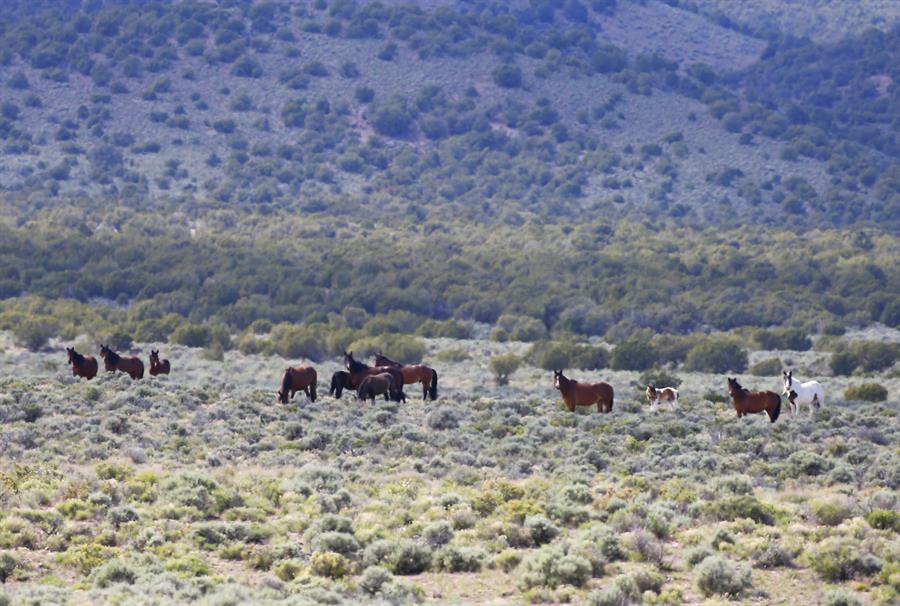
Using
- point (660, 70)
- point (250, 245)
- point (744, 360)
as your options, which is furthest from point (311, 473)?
point (660, 70)

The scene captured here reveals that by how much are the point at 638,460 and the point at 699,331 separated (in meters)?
39.8

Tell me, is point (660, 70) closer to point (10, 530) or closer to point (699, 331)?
point (699, 331)

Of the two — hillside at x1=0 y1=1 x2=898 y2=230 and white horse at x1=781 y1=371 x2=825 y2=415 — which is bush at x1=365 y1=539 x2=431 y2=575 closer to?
white horse at x1=781 y1=371 x2=825 y2=415

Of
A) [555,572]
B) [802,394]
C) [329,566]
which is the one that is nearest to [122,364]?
[802,394]

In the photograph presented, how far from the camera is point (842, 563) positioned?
50.3 ft

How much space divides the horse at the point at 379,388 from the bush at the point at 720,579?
14243 millimetres

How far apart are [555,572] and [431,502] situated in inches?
145

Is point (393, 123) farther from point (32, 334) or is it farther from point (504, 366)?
point (504, 366)

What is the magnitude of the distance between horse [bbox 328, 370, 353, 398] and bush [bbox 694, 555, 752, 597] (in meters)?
15.2

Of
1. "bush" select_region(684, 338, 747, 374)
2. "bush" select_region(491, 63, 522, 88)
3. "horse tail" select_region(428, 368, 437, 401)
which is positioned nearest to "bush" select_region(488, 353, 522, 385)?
"bush" select_region(684, 338, 747, 374)

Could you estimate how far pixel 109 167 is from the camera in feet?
352

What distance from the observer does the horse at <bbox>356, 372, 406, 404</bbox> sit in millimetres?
28594

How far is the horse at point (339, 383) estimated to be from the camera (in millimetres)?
29391

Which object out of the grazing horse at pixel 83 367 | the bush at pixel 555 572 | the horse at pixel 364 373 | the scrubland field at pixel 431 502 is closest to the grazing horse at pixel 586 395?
the scrubland field at pixel 431 502
